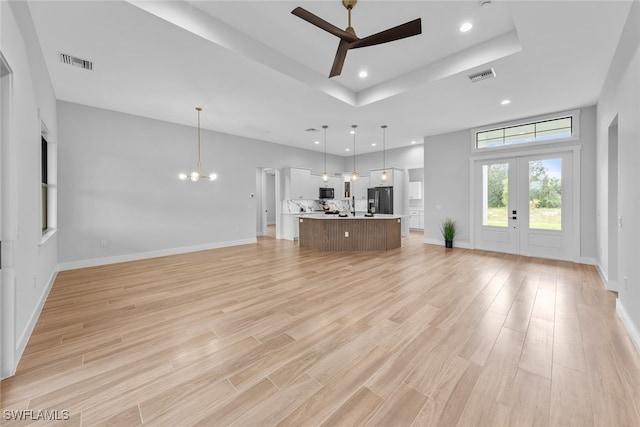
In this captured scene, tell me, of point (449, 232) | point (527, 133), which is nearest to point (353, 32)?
point (527, 133)

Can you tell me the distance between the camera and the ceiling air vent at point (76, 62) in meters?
3.33

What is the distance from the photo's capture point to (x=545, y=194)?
17.9ft

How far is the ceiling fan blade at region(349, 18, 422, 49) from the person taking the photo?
235cm

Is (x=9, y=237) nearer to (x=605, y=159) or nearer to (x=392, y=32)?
(x=392, y=32)

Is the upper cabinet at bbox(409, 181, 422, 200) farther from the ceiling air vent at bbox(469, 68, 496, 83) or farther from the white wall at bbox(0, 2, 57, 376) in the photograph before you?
the white wall at bbox(0, 2, 57, 376)

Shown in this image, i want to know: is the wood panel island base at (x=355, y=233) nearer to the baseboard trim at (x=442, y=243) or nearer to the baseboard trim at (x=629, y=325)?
the baseboard trim at (x=442, y=243)

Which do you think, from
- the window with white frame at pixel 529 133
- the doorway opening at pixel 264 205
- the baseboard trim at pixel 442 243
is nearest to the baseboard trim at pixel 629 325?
the baseboard trim at pixel 442 243

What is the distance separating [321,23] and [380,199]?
7206mm

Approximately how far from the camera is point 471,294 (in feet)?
11.0

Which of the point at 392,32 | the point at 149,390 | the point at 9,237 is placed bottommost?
the point at 149,390

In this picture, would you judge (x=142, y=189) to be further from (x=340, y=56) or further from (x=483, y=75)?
(x=483, y=75)

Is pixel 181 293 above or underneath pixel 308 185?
underneath

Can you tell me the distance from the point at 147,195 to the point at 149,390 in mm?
5120

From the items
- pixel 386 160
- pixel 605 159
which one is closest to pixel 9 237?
pixel 605 159
